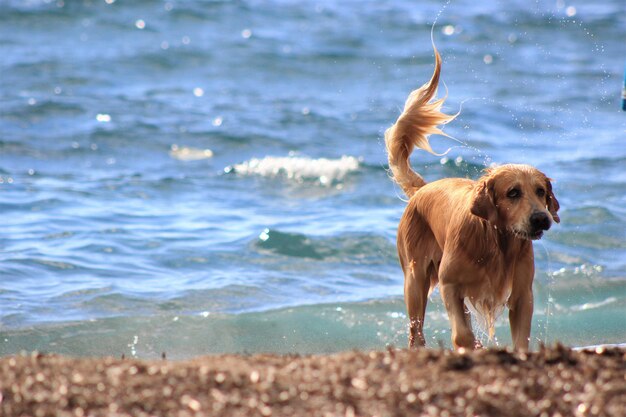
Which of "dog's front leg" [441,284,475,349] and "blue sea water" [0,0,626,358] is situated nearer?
"dog's front leg" [441,284,475,349]

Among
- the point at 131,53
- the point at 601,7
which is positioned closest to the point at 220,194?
the point at 131,53

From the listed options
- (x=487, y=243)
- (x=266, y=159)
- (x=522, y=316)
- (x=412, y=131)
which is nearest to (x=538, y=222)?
(x=487, y=243)

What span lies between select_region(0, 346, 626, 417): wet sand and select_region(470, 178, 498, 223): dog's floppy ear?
1.14m

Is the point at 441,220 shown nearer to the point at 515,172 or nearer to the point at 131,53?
the point at 515,172

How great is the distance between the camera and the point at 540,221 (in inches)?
219

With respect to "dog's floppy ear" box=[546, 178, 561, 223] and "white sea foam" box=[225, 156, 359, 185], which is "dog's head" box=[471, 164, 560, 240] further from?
"white sea foam" box=[225, 156, 359, 185]

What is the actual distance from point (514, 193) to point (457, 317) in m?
0.77

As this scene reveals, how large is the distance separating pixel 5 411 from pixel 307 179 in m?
9.06

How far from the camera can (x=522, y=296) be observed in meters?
5.89

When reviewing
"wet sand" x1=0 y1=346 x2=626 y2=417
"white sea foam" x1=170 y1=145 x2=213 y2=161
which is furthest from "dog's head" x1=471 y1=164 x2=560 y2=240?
"white sea foam" x1=170 y1=145 x2=213 y2=161

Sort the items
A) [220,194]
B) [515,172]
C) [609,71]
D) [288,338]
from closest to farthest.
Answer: [515,172]
[288,338]
[220,194]
[609,71]

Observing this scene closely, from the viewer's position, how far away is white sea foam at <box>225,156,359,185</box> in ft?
43.0

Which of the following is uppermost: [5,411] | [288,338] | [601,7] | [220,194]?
[601,7]

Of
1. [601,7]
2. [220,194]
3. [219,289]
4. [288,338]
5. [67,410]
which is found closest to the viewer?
[67,410]
